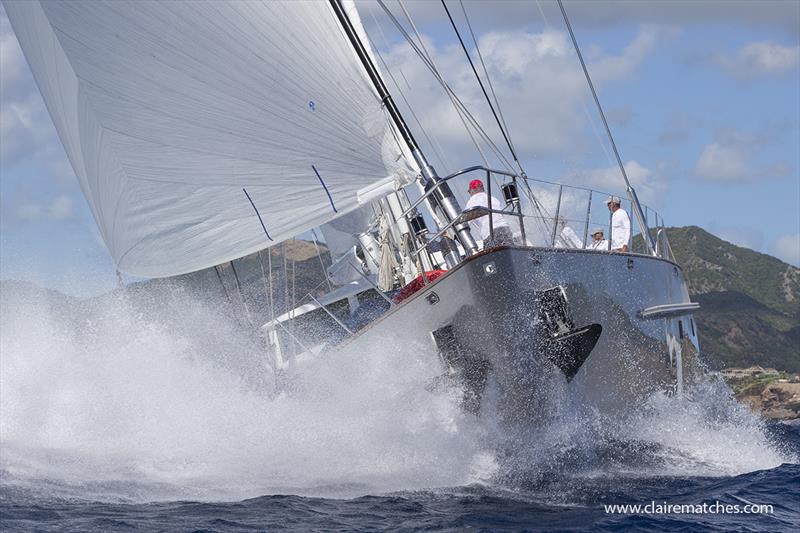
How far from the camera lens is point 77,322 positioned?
1108cm

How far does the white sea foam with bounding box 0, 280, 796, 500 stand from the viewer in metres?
7.81

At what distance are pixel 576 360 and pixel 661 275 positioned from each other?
3.08m

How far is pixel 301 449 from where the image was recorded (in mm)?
8188

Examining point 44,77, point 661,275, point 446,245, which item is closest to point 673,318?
point 661,275

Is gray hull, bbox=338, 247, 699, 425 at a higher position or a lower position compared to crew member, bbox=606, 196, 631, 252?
lower

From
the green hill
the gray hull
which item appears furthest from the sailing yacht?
the green hill

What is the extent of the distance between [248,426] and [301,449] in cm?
79

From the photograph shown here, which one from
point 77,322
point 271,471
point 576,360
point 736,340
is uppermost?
point 736,340

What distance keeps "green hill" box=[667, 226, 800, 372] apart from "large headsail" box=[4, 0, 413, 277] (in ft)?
142

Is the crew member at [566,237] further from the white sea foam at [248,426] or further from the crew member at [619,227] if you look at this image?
the white sea foam at [248,426]

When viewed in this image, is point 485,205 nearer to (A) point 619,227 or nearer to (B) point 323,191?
(B) point 323,191

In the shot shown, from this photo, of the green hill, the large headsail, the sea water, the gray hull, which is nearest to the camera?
the sea water

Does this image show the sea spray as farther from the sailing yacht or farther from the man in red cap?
the man in red cap

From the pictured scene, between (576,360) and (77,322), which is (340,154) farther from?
(77,322)
